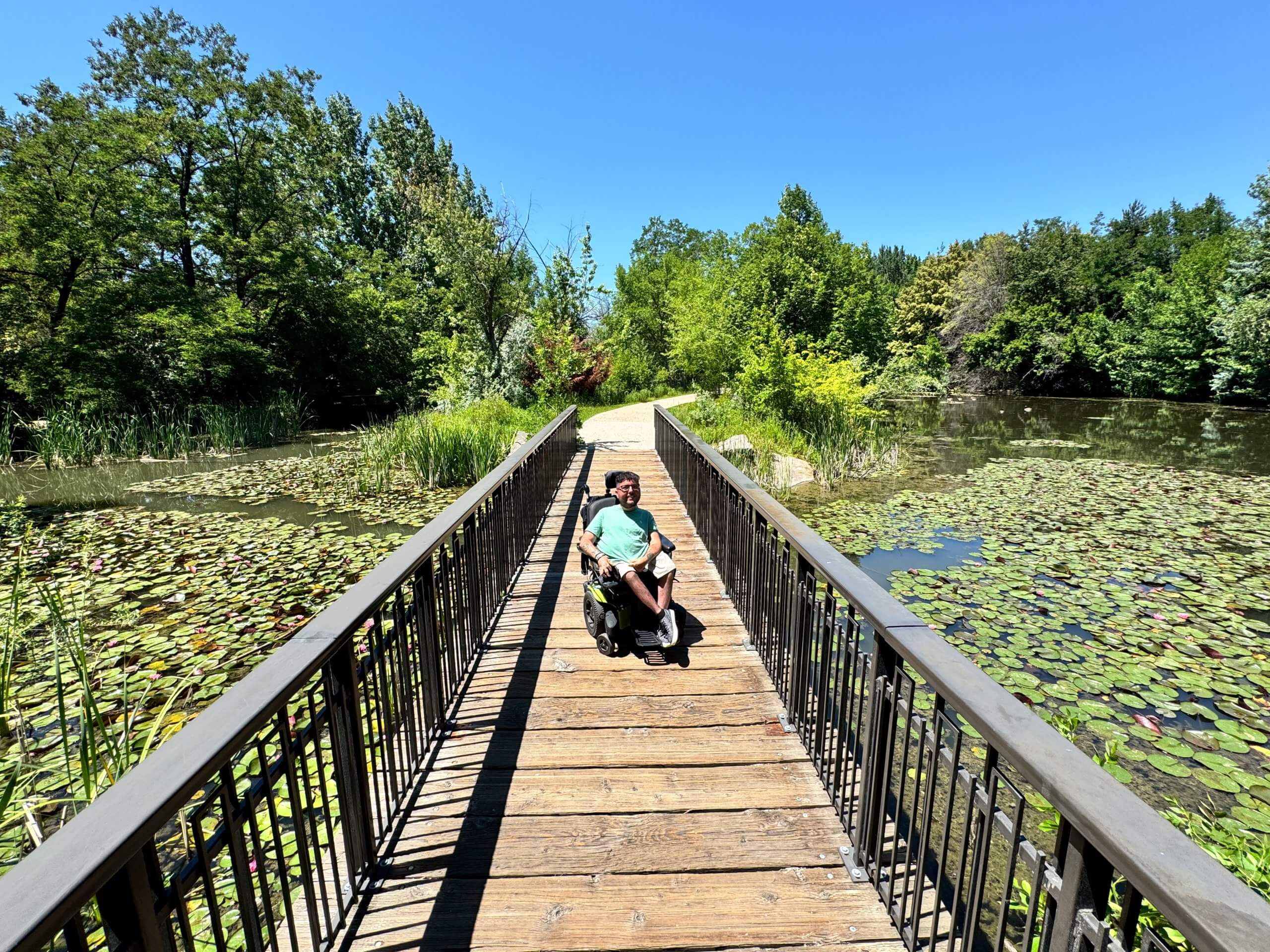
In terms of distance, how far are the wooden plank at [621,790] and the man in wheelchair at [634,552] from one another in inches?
37.6

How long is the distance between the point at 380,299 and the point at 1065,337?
3376 cm

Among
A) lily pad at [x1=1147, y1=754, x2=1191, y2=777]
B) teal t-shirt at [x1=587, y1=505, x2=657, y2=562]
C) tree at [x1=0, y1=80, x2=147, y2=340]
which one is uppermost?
tree at [x1=0, y1=80, x2=147, y2=340]

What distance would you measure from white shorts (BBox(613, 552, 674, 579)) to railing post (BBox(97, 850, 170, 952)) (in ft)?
8.27

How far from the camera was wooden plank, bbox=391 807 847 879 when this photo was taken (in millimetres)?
1983

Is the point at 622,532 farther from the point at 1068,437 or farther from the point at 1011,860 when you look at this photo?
the point at 1068,437

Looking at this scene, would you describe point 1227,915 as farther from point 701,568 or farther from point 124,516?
point 124,516

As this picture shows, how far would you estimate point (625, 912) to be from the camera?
181 cm

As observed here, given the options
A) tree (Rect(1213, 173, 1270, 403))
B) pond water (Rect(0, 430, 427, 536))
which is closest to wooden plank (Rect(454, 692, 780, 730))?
pond water (Rect(0, 430, 427, 536))

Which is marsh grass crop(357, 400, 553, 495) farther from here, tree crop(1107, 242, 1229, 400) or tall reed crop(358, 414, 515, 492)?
tree crop(1107, 242, 1229, 400)

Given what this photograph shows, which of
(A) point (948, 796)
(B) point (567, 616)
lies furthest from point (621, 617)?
(A) point (948, 796)

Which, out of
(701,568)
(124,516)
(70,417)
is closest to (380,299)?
(70,417)

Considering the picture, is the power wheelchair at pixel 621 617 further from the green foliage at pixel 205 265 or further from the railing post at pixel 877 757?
the green foliage at pixel 205 265

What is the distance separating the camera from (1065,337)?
101 feet

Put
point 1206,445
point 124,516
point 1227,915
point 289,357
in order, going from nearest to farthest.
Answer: point 1227,915, point 124,516, point 1206,445, point 289,357
